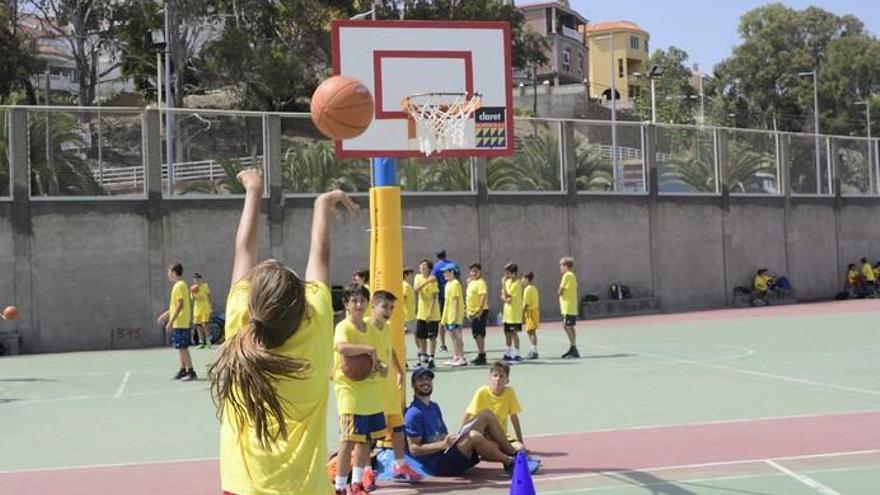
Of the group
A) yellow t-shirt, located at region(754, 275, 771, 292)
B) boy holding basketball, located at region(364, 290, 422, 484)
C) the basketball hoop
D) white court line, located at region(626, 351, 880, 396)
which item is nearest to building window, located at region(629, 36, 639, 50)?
yellow t-shirt, located at region(754, 275, 771, 292)

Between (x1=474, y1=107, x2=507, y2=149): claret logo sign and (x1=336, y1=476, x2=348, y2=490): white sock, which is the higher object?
(x1=474, y1=107, x2=507, y2=149): claret logo sign

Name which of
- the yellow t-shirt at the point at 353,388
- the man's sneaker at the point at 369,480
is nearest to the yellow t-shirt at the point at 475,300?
the man's sneaker at the point at 369,480

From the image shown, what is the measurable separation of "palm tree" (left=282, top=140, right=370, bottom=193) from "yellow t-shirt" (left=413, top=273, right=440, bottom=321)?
9.03 meters

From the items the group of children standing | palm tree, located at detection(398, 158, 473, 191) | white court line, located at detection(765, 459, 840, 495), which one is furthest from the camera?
palm tree, located at detection(398, 158, 473, 191)

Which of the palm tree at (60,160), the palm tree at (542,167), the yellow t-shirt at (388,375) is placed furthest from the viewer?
the palm tree at (542,167)

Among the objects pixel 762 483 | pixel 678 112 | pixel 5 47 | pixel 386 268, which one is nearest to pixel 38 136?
pixel 386 268

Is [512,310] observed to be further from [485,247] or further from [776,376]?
[485,247]

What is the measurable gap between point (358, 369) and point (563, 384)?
7.41 metres

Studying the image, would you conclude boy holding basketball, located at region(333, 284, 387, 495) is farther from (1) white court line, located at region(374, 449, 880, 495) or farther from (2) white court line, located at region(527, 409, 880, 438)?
(2) white court line, located at region(527, 409, 880, 438)

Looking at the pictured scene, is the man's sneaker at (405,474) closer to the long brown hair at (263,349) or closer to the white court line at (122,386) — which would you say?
the long brown hair at (263,349)

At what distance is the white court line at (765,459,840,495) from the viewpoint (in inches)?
323

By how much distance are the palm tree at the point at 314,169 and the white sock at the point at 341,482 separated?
19.3m

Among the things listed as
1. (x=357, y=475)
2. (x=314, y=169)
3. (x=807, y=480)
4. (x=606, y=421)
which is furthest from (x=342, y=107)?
(x=314, y=169)

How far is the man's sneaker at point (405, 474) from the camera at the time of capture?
921cm
